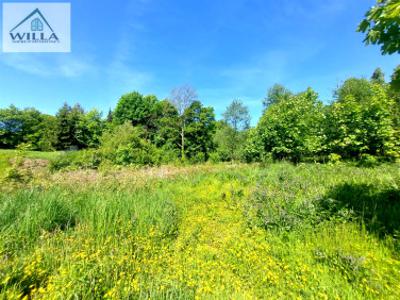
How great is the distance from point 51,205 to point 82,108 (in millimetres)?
49597

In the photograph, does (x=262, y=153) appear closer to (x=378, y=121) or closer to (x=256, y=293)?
(x=378, y=121)

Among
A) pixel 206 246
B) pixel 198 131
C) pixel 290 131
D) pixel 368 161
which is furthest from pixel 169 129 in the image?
pixel 206 246

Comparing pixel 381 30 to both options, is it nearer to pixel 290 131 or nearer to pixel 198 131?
pixel 290 131

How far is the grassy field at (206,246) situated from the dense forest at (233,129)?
2.27m

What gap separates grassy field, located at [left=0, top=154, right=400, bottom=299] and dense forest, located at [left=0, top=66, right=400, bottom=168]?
227 centimetres

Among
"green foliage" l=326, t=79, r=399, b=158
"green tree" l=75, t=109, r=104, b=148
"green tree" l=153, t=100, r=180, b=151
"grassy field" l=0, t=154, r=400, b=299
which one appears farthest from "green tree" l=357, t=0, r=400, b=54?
"green tree" l=75, t=109, r=104, b=148

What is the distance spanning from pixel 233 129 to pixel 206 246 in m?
17.0

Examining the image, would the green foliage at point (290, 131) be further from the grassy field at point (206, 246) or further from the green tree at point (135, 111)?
the green tree at point (135, 111)

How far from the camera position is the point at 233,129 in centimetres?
1909

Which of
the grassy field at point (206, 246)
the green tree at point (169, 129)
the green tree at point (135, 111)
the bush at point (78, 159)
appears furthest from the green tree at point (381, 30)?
the green tree at point (135, 111)

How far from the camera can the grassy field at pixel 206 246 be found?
1979 millimetres

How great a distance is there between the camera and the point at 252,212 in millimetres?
4113

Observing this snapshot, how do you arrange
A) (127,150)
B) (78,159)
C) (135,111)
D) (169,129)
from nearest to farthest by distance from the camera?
(78,159) → (127,150) → (169,129) → (135,111)

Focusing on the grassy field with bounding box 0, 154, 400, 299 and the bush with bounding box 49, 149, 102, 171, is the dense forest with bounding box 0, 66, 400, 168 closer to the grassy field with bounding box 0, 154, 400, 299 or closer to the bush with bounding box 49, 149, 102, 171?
the bush with bounding box 49, 149, 102, 171
